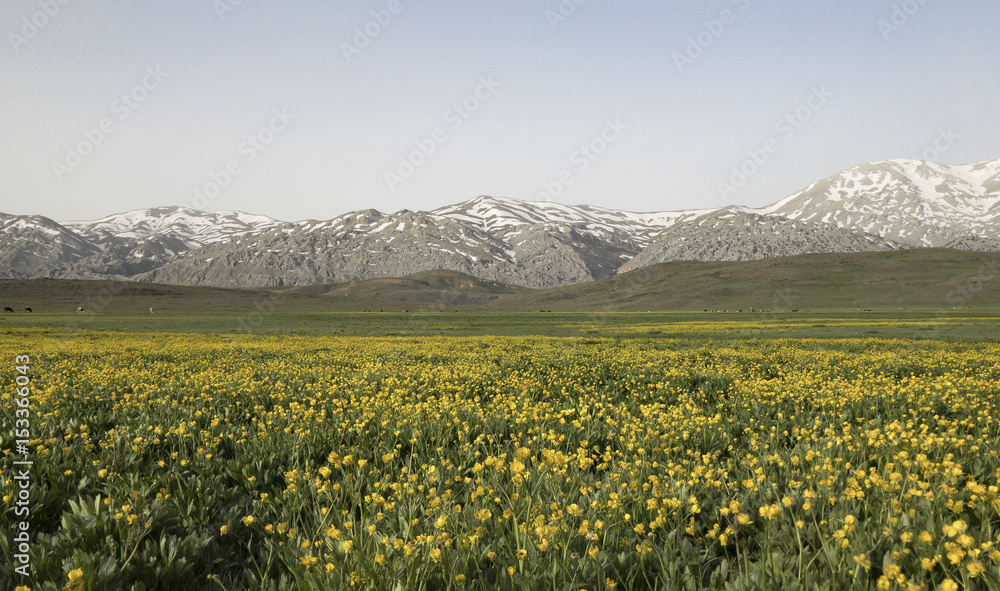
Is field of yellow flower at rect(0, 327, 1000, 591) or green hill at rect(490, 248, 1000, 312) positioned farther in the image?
green hill at rect(490, 248, 1000, 312)

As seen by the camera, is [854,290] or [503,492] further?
[854,290]

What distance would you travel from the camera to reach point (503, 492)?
509 centimetres

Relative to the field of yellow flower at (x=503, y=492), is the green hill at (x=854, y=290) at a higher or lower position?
higher

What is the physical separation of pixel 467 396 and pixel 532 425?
3.20m

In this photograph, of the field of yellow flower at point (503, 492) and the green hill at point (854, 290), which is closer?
the field of yellow flower at point (503, 492)

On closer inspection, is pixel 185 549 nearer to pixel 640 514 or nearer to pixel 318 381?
pixel 640 514

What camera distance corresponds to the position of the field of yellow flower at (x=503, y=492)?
3.77 meters

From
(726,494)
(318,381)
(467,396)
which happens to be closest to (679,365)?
(467,396)

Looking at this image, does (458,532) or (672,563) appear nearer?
(672,563)

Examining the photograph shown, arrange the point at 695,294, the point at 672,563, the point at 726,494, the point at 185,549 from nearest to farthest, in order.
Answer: the point at 672,563 < the point at 185,549 < the point at 726,494 < the point at 695,294

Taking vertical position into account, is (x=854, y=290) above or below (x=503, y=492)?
above

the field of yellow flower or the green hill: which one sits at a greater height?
the green hill

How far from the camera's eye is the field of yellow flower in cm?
377

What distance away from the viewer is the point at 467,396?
11.6 meters
